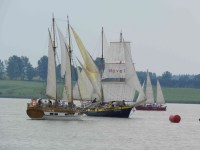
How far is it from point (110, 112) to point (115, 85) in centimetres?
1035

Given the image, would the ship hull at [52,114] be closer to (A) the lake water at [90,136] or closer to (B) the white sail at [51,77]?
(A) the lake water at [90,136]

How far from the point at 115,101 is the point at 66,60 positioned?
26748 mm

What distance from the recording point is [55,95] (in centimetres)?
11562

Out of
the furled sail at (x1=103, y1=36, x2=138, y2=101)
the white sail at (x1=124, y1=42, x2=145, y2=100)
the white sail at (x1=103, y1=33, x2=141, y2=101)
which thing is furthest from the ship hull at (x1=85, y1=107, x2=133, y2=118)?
the furled sail at (x1=103, y1=36, x2=138, y2=101)

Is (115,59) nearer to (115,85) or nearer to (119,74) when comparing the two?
(119,74)

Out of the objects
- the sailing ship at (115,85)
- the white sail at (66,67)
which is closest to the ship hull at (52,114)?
the white sail at (66,67)

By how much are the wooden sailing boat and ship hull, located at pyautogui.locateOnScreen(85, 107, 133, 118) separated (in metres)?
18.2

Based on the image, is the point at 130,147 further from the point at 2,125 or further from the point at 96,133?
the point at 2,125

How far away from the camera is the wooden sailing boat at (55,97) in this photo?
11369 centimetres

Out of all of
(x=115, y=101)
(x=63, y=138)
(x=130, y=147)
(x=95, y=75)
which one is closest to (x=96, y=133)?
(x=63, y=138)

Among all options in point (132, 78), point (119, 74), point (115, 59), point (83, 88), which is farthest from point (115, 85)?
point (83, 88)

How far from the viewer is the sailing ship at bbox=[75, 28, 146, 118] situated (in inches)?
5413

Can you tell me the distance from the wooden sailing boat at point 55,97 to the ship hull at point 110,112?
18.2m

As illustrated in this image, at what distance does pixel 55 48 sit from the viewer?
117062 millimetres
